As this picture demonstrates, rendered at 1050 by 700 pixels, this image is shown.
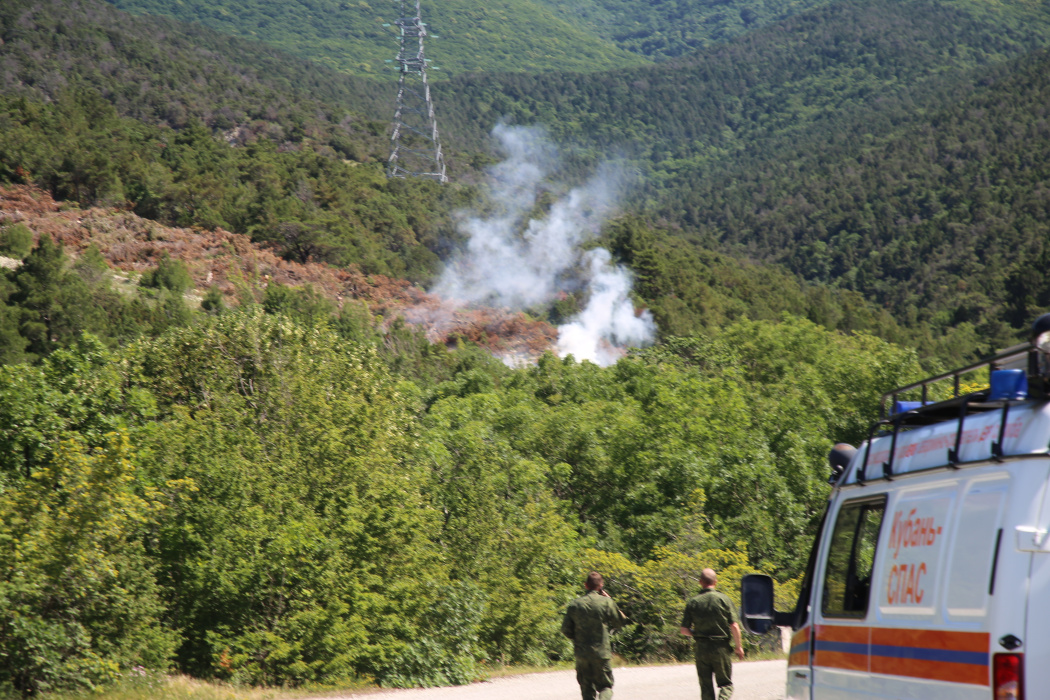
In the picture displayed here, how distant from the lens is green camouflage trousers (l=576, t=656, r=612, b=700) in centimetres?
895

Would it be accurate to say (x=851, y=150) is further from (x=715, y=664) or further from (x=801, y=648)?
(x=801, y=648)

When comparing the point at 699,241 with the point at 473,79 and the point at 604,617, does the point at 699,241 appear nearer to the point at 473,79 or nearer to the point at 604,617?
the point at 473,79

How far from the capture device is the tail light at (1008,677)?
3.59m

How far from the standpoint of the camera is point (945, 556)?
4.20 m

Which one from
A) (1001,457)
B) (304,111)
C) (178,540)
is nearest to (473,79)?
(304,111)

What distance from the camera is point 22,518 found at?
573 inches

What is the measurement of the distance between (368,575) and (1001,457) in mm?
14450

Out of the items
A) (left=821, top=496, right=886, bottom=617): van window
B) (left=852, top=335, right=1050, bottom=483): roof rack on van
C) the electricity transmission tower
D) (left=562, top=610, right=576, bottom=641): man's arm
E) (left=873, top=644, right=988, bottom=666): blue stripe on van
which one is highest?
the electricity transmission tower

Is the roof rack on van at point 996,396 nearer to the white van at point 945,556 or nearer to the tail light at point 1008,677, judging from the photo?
the white van at point 945,556

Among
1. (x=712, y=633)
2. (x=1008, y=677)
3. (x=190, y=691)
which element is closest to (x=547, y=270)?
(x=190, y=691)

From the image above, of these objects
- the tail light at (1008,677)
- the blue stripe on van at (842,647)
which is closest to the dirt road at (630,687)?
the blue stripe on van at (842,647)

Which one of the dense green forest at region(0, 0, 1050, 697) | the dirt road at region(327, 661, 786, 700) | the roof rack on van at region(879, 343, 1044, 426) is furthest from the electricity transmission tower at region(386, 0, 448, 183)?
the roof rack on van at region(879, 343, 1044, 426)

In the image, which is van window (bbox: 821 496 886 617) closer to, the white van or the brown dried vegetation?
the white van

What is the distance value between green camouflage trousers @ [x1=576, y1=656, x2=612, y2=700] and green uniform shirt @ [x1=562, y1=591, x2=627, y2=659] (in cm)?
7
